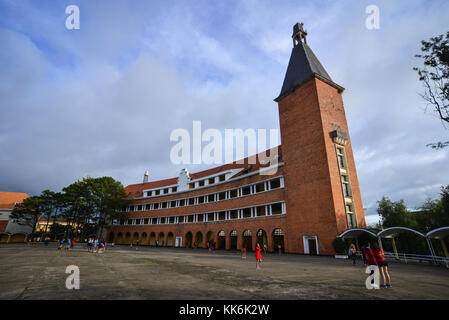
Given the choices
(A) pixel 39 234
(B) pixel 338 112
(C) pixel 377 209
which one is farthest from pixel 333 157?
(A) pixel 39 234

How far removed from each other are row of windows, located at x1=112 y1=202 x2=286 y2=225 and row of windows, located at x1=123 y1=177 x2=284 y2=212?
2.18 m

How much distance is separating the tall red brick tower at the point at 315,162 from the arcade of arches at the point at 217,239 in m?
2.86

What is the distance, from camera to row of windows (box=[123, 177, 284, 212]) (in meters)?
29.8

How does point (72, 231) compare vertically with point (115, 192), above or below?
below

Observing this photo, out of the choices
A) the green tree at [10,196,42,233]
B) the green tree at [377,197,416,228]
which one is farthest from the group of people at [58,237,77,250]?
the green tree at [377,197,416,228]

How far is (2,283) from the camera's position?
633 cm

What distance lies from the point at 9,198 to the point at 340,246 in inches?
3084

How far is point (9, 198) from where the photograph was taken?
5888 centimetres

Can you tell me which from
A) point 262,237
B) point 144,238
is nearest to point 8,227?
point 144,238

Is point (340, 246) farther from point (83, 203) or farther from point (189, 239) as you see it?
point (83, 203)

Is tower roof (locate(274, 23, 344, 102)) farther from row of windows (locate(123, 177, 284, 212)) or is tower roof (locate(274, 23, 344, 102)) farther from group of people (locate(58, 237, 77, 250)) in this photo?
group of people (locate(58, 237, 77, 250))

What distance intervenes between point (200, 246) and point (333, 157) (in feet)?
90.0
